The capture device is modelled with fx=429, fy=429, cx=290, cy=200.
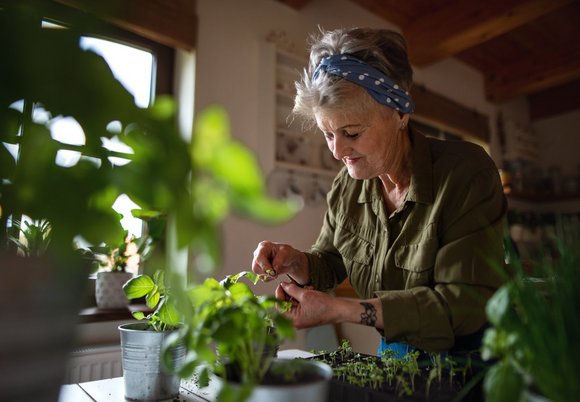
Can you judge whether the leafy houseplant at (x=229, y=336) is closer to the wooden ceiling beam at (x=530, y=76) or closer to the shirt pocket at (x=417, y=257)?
the shirt pocket at (x=417, y=257)

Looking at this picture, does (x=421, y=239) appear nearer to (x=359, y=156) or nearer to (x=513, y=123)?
(x=359, y=156)

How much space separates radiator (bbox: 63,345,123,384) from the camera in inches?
65.9

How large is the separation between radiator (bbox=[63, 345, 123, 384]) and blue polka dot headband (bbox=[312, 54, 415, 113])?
1.41m

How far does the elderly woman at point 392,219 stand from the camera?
90cm

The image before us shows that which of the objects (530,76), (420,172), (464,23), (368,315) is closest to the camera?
(368,315)

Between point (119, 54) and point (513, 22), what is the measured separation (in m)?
2.62

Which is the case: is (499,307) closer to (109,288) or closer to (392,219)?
(392,219)

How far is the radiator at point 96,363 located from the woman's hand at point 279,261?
35.7 inches

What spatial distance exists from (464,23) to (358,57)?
234 centimetres

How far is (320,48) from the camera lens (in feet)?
4.12

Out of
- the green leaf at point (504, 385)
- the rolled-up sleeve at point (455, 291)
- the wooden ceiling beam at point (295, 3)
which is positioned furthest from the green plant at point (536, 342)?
the wooden ceiling beam at point (295, 3)

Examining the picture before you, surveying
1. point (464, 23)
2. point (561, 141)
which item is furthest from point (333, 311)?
point (561, 141)

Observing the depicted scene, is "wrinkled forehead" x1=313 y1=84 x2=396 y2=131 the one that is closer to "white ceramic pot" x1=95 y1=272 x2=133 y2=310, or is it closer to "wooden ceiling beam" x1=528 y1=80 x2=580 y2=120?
"white ceramic pot" x1=95 y1=272 x2=133 y2=310

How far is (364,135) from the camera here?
3.98 ft
